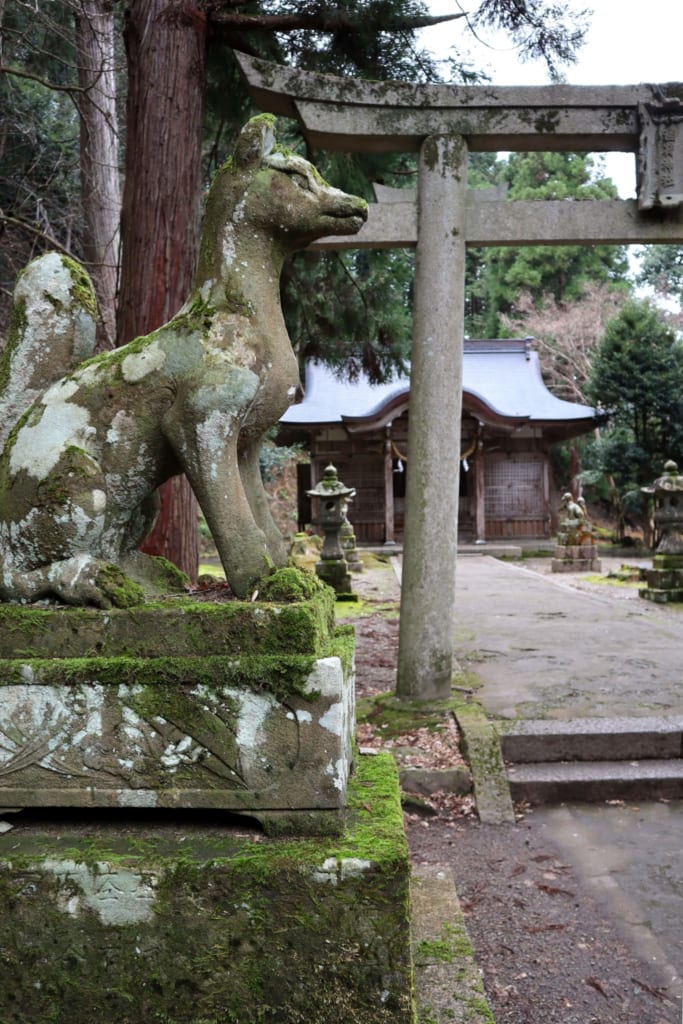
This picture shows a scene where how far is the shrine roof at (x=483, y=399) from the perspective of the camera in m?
18.7

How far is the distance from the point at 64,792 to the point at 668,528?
11.2 metres

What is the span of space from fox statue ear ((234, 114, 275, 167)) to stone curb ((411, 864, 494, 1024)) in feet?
6.63

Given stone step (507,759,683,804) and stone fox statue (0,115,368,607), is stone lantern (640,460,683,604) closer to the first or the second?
Answer: stone step (507,759,683,804)

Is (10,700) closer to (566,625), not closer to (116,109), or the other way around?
(566,625)

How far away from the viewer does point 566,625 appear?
8.20 metres

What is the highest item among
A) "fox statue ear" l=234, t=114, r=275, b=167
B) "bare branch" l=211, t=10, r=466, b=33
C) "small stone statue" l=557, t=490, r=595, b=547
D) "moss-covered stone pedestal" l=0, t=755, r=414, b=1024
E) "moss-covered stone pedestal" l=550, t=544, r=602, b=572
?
"bare branch" l=211, t=10, r=466, b=33

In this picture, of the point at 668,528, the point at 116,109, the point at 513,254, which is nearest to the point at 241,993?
the point at 116,109

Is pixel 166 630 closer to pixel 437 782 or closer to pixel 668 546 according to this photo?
pixel 437 782

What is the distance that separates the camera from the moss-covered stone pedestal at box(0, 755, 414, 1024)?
1463mm

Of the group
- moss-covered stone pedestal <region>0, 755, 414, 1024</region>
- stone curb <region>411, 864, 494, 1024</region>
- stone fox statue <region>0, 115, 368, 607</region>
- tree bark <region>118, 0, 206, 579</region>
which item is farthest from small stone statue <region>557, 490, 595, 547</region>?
moss-covered stone pedestal <region>0, 755, 414, 1024</region>

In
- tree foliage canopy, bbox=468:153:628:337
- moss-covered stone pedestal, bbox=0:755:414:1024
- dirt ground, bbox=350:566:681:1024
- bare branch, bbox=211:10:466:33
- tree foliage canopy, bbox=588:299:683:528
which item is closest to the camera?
moss-covered stone pedestal, bbox=0:755:414:1024

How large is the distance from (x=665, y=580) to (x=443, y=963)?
9.87 meters

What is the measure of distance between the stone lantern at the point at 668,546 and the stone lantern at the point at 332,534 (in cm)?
439

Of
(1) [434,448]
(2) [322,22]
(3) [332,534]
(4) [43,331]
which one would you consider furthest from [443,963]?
(3) [332,534]
